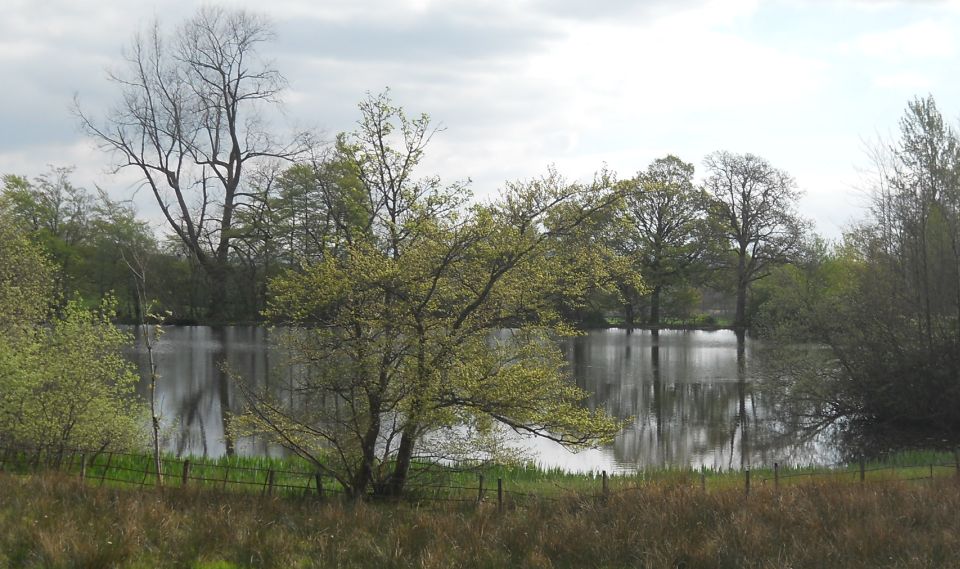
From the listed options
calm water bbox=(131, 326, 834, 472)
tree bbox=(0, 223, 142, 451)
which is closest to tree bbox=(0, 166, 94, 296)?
calm water bbox=(131, 326, 834, 472)

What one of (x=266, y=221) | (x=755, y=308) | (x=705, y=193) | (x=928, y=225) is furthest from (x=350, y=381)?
(x=755, y=308)

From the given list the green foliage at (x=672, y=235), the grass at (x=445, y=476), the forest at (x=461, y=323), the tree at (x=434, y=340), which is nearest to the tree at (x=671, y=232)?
the green foliage at (x=672, y=235)

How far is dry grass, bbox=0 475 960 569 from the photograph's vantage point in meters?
8.29

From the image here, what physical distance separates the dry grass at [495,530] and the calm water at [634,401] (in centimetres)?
373

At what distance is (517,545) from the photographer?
9102 millimetres

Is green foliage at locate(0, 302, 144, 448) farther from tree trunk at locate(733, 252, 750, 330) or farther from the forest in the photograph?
tree trunk at locate(733, 252, 750, 330)

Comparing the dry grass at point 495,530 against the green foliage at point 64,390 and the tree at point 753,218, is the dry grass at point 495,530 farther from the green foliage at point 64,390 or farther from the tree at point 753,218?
the tree at point 753,218

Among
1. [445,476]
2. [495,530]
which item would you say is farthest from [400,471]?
[495,530]

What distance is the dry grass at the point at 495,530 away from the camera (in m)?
8.29

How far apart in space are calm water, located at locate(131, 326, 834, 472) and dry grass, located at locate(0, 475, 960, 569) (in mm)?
3729

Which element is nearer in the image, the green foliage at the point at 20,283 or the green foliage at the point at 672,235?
the green foliage at the point at 20,283

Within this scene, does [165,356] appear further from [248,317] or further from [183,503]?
[183,503]

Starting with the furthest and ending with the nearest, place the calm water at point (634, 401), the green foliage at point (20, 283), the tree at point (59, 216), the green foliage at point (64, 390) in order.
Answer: the tree at point (59, 216)
the calm water at point (634, 401)
the green foliage at point (20, 283)
the green foliage at point (64, 390)

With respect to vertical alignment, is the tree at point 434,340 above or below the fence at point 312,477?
above
